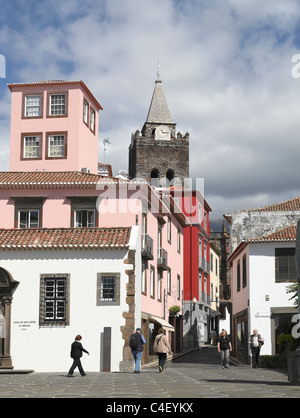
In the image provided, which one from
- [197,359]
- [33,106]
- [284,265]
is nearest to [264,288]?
[284,265]

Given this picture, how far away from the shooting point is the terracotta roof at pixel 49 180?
3431 cm

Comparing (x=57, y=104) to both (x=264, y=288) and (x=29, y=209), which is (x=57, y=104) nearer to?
(x=29, y=209)

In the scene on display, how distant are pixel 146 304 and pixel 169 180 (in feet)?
168

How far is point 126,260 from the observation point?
92.4 ft

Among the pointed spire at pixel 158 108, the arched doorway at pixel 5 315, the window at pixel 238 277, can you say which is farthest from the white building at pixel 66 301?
the pointed spire at pixel 158 108

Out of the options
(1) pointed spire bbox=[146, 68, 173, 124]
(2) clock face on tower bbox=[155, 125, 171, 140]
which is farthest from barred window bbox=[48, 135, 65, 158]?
(1) pointed spire bbox=[146, 68, 173, 124]

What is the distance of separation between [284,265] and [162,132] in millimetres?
57415

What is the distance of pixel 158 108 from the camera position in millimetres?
92500

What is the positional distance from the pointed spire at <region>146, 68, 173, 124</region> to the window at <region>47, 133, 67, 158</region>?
51.3 meters

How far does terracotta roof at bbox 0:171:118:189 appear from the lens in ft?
113
